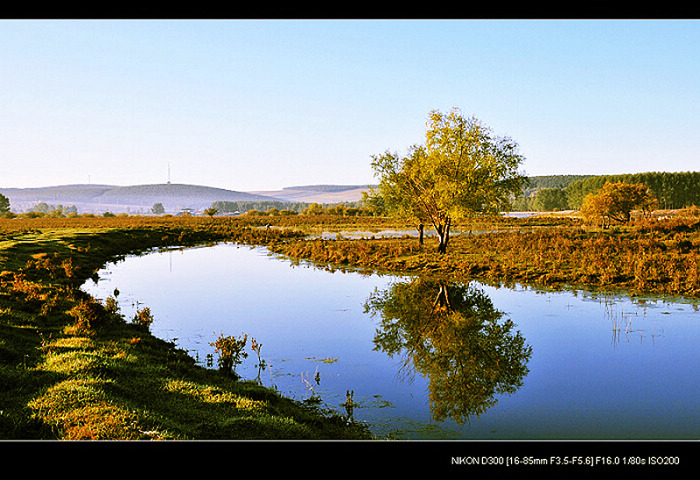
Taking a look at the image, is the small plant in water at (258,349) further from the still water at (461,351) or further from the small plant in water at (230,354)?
the small plant in water at (230,354)

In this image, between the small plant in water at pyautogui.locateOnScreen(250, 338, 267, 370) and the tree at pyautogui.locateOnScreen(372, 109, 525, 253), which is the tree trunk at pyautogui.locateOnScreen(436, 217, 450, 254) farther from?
the small plant in water at pyautogui.locateOnScreen(250, 338, 267, 370)

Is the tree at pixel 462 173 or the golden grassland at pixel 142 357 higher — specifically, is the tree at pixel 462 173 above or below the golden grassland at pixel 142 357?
above

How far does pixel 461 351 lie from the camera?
18.5 metres

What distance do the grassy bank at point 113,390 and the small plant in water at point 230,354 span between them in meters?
0.79

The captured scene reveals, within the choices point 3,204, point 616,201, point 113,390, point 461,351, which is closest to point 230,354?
point 113,390

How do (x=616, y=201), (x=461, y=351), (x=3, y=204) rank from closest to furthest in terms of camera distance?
(x=461, y=351) → (x=616, y=201) → (x=3, y=204)

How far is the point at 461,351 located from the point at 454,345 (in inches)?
33.5

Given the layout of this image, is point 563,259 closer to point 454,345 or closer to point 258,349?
point 454,345

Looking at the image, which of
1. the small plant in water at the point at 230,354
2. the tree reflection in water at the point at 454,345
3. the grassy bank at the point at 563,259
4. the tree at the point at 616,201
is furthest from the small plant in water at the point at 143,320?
the tree at the point at 616,201

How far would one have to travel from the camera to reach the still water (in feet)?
41.6

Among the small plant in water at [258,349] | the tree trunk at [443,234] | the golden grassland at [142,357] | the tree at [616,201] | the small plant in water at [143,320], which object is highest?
→ the tree at [616,201]

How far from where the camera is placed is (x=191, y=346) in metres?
19.9

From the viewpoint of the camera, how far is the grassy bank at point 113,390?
9836mm

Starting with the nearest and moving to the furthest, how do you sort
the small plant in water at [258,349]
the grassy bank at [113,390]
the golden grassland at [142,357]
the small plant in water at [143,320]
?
the grassy bank at [113,390] < the golden grassland at [142,357] < the small plant in water at [258,349] < the small plant in water at [143,320]
